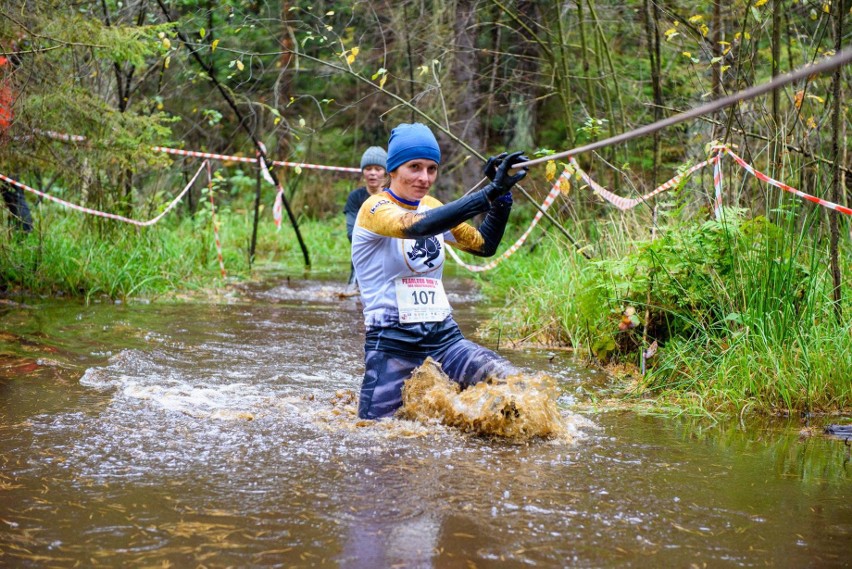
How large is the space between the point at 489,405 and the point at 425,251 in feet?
2.84

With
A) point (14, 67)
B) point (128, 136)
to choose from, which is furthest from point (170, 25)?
point (14, 67)

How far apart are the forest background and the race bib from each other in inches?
63.5

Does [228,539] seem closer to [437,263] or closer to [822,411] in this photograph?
[437,263]

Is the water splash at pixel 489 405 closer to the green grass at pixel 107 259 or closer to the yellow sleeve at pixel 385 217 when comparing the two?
the yellow sleeve at pixel 385 217

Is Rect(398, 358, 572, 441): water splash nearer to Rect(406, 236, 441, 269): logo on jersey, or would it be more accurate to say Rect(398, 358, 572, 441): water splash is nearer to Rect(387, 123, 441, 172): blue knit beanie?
Rect(406, 236, 441, 269): logo on jersey

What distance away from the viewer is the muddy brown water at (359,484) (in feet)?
9.46

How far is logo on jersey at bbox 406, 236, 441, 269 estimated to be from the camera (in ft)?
15.0

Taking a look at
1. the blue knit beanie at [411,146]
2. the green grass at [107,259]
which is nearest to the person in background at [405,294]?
the blue knit beanie at [411,146]

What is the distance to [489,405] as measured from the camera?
4328mm

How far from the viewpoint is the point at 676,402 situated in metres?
5.31

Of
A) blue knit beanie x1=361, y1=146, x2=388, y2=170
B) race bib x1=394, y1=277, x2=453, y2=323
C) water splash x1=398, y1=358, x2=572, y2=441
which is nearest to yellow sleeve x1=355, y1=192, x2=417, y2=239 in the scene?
race bib x1=394, y1=277, x2=453, y2=323

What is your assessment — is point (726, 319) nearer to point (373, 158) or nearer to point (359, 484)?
point (359, 484)

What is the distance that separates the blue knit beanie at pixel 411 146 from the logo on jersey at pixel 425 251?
0.40 metres

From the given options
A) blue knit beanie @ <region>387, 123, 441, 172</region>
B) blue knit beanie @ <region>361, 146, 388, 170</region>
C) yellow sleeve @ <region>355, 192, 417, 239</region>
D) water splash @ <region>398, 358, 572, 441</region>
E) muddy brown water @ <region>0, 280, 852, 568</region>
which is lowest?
muddy brown water @ <region>0, 280, 852, 568</region>
